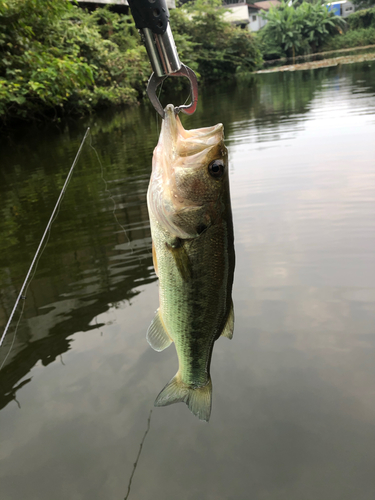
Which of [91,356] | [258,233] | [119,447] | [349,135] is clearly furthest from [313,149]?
[119,447]

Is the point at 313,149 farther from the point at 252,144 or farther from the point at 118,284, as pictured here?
the point at 118,284

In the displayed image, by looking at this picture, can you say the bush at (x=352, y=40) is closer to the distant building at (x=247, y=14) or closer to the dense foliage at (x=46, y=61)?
the distant building at (x=247, y=14)

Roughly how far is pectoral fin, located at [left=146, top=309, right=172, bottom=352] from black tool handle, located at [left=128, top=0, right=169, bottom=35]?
1.29 metres

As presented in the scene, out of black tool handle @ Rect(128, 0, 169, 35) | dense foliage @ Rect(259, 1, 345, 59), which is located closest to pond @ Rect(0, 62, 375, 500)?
black tool handle @ Rect(128, 0, 169, 35)

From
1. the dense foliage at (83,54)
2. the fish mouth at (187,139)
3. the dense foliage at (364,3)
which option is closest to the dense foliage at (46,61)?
the dense foliage at (83,54)

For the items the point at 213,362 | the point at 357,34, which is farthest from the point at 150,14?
the point at 357,34

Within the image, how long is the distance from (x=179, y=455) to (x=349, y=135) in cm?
957

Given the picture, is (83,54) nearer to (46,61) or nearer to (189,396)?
(46,61)

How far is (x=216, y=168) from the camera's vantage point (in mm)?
1761

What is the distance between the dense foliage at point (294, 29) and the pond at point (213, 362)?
5559cm

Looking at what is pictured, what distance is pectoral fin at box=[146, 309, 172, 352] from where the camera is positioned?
2043 millimetres

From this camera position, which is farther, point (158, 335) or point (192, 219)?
point (158, 335)

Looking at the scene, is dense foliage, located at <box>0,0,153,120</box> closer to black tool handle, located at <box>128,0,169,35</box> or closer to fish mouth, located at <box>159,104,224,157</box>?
fish mouth, located at <box>159,104,224,157</box>

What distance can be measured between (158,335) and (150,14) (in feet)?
4.67
